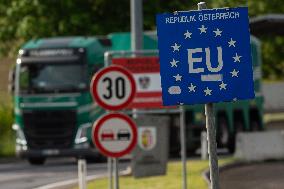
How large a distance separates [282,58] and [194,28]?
6077 centimetres

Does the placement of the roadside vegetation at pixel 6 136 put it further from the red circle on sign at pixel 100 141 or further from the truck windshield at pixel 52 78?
the red circle on sign at pixel 100 141

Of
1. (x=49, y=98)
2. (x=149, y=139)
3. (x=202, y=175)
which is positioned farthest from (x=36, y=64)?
(x=149, y=139)

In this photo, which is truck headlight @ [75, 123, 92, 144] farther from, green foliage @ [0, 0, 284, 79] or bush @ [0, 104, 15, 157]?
green foliage @ [0, 0, 284, 79]

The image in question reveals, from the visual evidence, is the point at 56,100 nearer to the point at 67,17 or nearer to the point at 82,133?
the point at 82,133

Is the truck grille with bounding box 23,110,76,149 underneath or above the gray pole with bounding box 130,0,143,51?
underneath

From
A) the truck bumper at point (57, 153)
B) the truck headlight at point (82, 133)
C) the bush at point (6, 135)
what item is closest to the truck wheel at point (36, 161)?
the truck bumper at point (57, 153)

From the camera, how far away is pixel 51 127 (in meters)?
29.6

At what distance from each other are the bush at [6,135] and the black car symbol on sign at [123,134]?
2095cm

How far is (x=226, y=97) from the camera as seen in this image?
944 centimetres

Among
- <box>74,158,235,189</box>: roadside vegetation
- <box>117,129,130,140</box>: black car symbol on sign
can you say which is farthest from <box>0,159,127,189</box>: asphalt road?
<box>117,129,130,140</box>: black car symbol on sign

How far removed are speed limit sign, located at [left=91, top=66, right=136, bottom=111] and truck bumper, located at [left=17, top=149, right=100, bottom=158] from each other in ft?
47.7

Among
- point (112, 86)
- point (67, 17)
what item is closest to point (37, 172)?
point (112, 86)

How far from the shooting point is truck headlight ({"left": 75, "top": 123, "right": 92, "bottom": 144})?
29.6 meters

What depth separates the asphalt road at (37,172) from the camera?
24.6 metres
